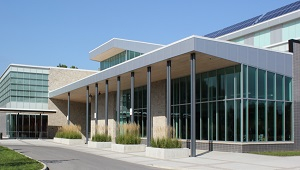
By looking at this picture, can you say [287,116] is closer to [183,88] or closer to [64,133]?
[183,88]

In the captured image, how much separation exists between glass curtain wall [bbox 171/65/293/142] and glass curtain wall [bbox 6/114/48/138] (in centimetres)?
3129

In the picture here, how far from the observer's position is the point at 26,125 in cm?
5275

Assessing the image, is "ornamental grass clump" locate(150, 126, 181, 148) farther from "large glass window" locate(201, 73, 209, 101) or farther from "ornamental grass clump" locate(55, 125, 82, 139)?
"ornamental grass clump" locate(55, 125, 82, 139)

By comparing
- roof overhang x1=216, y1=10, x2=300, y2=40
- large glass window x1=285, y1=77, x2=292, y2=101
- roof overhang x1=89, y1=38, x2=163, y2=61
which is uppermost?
roof overhang x1=216, y1=10, x2=300, y2=40

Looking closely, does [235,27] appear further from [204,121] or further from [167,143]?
[167,143]

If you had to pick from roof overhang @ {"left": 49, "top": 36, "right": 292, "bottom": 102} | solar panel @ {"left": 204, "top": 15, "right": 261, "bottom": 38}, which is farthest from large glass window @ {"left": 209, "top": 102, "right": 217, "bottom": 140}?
solar panel @ {"left": 204, "top": 15, "right": 261, "bottom": 38}

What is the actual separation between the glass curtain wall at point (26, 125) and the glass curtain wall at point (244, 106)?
103ft

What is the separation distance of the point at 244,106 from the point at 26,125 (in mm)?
36582

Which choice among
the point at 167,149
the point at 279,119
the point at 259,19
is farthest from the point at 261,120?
the point at 259,19

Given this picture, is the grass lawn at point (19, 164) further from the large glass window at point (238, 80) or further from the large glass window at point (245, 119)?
the large glass window at point (238, 80)

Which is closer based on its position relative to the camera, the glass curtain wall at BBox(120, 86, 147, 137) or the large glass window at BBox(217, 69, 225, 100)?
the large glass window at BBox(217, 69, 225, 100)

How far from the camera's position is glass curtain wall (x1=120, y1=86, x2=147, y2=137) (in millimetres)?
37125

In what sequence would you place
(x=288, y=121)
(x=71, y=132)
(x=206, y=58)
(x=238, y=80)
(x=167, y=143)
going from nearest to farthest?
(x=167, y=143), (x=206, y=58), (x=238, y=80), (x=288, y=121), (x=71, y=132)

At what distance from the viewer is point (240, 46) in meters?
22.7
